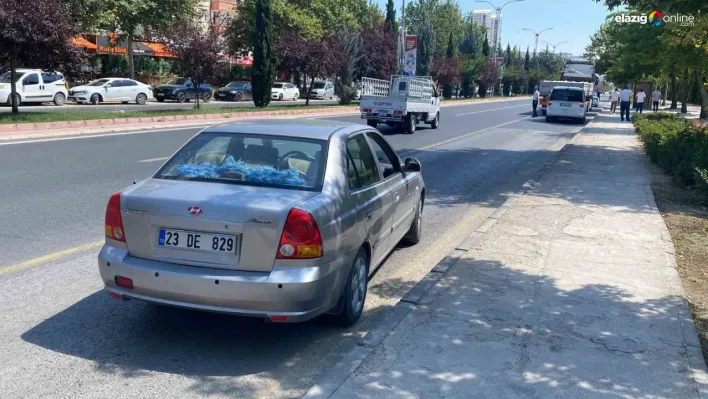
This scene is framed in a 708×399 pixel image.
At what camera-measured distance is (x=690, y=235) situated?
8523mm

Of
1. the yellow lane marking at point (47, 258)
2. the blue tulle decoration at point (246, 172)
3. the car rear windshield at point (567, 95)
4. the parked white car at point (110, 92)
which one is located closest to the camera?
the blue tulle decoration at point (246, 172)

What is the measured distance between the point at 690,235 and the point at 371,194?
5.09 m

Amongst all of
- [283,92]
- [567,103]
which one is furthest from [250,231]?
[283,92]

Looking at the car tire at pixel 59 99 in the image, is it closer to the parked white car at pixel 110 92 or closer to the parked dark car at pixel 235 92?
the parked white car at pixel 110 92

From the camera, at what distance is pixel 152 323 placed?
5035 millimetres

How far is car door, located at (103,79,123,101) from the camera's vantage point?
119ft

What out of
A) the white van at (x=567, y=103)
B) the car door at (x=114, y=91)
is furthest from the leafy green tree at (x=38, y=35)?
the white van at (x=567, y=103)

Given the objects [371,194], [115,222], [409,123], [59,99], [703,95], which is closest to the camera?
[115,222]

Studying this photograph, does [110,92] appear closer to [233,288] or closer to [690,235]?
[690,235]

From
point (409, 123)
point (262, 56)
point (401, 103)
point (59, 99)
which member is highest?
point (262, 56)

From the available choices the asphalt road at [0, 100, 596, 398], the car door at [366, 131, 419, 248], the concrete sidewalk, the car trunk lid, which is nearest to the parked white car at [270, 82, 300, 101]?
the asphalt road at [0, 100, 596, 398]

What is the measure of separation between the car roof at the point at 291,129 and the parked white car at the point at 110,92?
107 ft

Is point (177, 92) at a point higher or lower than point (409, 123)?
higher

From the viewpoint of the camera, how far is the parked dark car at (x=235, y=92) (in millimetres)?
46031
